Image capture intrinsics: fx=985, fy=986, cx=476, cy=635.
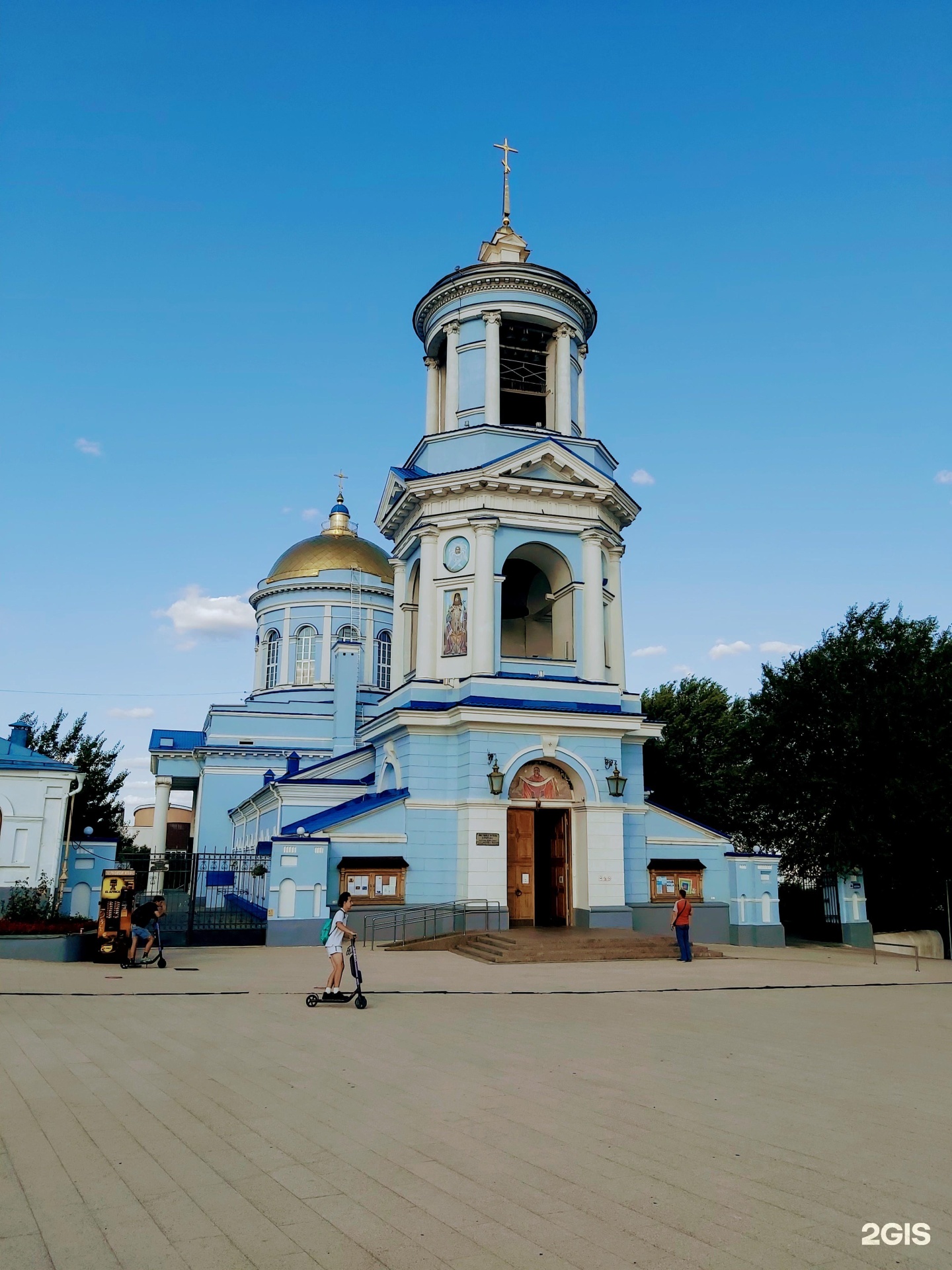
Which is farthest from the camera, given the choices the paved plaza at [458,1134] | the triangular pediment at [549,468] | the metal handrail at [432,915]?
the triangular pediment at [549,468]

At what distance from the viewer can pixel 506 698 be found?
2475 centimetres

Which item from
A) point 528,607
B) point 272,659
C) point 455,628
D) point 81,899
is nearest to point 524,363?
point 528,607

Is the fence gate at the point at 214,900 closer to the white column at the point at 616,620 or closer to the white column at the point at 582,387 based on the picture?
the white column at the point at 616,620

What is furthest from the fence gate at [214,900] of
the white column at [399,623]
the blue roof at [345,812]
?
the white column at [399,623]

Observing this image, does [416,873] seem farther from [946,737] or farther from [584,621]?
[946,737]

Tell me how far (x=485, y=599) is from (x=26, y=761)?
1161 cm

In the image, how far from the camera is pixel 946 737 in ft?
88.0

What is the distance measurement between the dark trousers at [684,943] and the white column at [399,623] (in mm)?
11807

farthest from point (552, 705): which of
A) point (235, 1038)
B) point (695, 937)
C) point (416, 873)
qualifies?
point (235, 1038)

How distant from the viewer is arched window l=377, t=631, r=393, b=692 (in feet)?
167

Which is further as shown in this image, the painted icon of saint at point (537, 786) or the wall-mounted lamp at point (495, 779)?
the painted icon of saint at point (537, 786)

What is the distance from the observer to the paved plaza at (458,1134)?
197 inches

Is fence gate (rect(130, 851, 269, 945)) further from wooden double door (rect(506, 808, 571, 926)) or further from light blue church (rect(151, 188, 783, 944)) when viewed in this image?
wooden double door (rect(506, 808, 571, 926))

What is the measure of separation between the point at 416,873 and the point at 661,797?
1846cm
